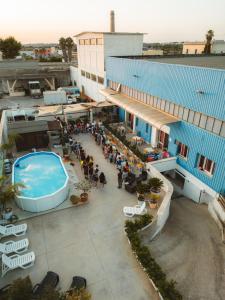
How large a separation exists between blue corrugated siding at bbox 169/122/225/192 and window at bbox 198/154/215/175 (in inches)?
12.9

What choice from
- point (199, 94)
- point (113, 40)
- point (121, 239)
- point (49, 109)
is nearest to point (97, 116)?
point (49, 109)

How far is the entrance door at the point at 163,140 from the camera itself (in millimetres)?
22212

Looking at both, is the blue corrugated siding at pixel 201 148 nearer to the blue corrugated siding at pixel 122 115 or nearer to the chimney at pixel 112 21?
the blue corrugated siding at pixel 122 115

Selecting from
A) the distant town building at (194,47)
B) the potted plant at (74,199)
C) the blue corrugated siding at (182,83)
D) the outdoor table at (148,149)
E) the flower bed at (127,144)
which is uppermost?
the distant town building at (194,47)

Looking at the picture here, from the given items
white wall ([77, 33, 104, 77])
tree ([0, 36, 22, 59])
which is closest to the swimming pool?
white wall ([77, 33, 104, 77])

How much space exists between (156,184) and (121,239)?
461 cm

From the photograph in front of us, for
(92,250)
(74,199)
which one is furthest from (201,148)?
(92,250)

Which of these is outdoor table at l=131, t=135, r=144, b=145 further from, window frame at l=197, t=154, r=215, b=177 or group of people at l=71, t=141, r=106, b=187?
window frame at l=197, t=154, r=215, b=177

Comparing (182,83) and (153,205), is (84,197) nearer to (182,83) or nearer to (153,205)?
(153,205)

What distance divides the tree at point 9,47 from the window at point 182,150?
7667 centimetres

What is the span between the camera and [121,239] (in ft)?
44.4

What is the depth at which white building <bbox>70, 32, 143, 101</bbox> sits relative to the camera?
32062 millimetres

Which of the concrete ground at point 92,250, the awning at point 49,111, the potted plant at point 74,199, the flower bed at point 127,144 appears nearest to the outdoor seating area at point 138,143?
the flower bed at point 127,144

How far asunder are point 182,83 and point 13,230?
15466 millimetres
